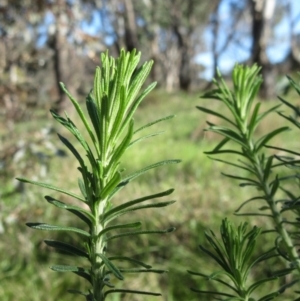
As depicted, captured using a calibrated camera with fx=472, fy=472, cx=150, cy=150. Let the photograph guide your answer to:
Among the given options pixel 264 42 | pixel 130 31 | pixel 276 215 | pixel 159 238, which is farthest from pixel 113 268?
pixel 130 31

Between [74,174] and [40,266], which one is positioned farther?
[74,174]

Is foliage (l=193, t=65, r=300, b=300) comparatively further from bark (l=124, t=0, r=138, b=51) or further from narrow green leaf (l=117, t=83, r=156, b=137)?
bark (l=124, t=0, r=138, b=51)

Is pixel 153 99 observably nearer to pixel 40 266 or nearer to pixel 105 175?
pixel 40 266

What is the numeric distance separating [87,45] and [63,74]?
5104 millimetres

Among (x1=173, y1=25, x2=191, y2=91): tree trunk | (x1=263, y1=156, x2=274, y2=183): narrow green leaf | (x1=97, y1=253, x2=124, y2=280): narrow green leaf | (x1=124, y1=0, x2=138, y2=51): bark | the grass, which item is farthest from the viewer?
(x1=173, y1=25, x2=191, y2=91): tree trunk

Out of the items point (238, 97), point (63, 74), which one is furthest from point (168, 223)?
point (63, 74)

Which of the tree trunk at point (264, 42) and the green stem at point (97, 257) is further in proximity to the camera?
the tree trunk at point (264, 42)

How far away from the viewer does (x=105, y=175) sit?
0.24 m

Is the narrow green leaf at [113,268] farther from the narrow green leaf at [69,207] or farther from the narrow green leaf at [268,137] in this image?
the narrow green leaf at [268,137]

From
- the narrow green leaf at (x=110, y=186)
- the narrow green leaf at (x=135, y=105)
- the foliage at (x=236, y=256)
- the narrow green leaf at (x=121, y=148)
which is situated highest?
the narrow green leaf at (x=135, y=105)

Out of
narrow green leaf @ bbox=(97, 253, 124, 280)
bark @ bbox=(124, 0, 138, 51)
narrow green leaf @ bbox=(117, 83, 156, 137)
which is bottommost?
narrow green leaf @ bbox=(97, 253, 124, 280)

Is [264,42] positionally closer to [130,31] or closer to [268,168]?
[130,31]

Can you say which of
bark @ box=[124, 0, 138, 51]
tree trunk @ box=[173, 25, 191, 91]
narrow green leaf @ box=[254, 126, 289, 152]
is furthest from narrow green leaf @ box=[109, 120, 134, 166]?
tree trunk @ box=[173, 25, 191, 91]

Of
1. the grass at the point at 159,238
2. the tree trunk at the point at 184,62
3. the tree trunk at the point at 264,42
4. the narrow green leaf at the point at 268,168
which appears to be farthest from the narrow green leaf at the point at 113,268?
the tree trunk at the point at 184,62
